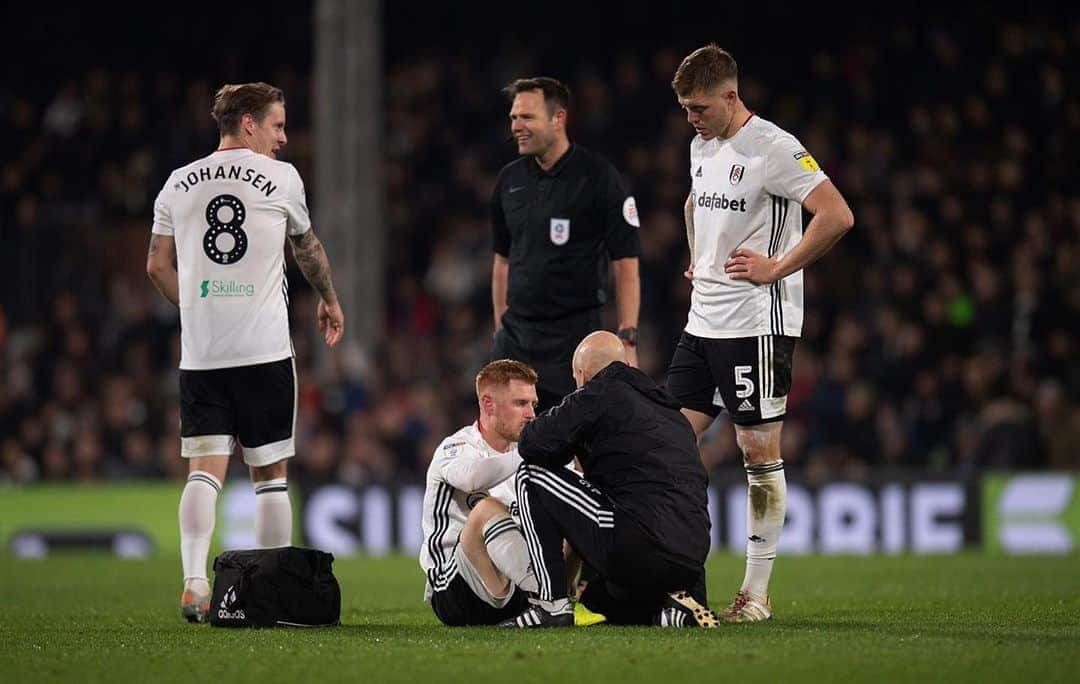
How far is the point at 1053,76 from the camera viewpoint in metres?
17.9

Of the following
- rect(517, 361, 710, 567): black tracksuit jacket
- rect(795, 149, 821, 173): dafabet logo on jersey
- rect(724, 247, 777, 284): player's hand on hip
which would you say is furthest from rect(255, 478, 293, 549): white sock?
rect(795, 149, 821, 173): dafabet logo on jersey

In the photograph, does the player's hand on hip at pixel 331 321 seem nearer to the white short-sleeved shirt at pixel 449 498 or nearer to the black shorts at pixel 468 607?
the white short-sleeved shirt at pixel 449 498

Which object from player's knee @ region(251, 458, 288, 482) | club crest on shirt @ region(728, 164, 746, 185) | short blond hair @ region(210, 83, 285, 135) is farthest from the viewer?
player's knee @ region(251, 458, 288, 482)

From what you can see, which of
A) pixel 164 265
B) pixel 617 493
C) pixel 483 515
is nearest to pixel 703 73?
pixel 617 493

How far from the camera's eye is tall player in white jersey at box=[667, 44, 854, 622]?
7.16 metres

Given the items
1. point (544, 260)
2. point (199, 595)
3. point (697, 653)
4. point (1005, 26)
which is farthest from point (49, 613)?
point (1005, 26)

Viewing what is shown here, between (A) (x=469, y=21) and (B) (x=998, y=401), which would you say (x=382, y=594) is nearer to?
(B) (x=998, y=401)

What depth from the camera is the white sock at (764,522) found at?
7336mm

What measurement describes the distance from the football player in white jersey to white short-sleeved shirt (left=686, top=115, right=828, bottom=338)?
0.96m

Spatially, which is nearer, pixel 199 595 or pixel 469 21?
pixel 199 595

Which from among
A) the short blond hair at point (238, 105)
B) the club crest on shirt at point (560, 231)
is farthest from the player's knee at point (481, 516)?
the short blond hair at point (238, 105)

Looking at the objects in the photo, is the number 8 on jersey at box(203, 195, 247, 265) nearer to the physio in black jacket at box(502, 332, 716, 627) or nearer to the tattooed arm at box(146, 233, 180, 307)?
the tattooed arm at box(146, 233, 180, 307)

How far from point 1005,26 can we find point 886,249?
11.9 feet

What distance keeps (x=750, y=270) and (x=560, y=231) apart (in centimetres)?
167
